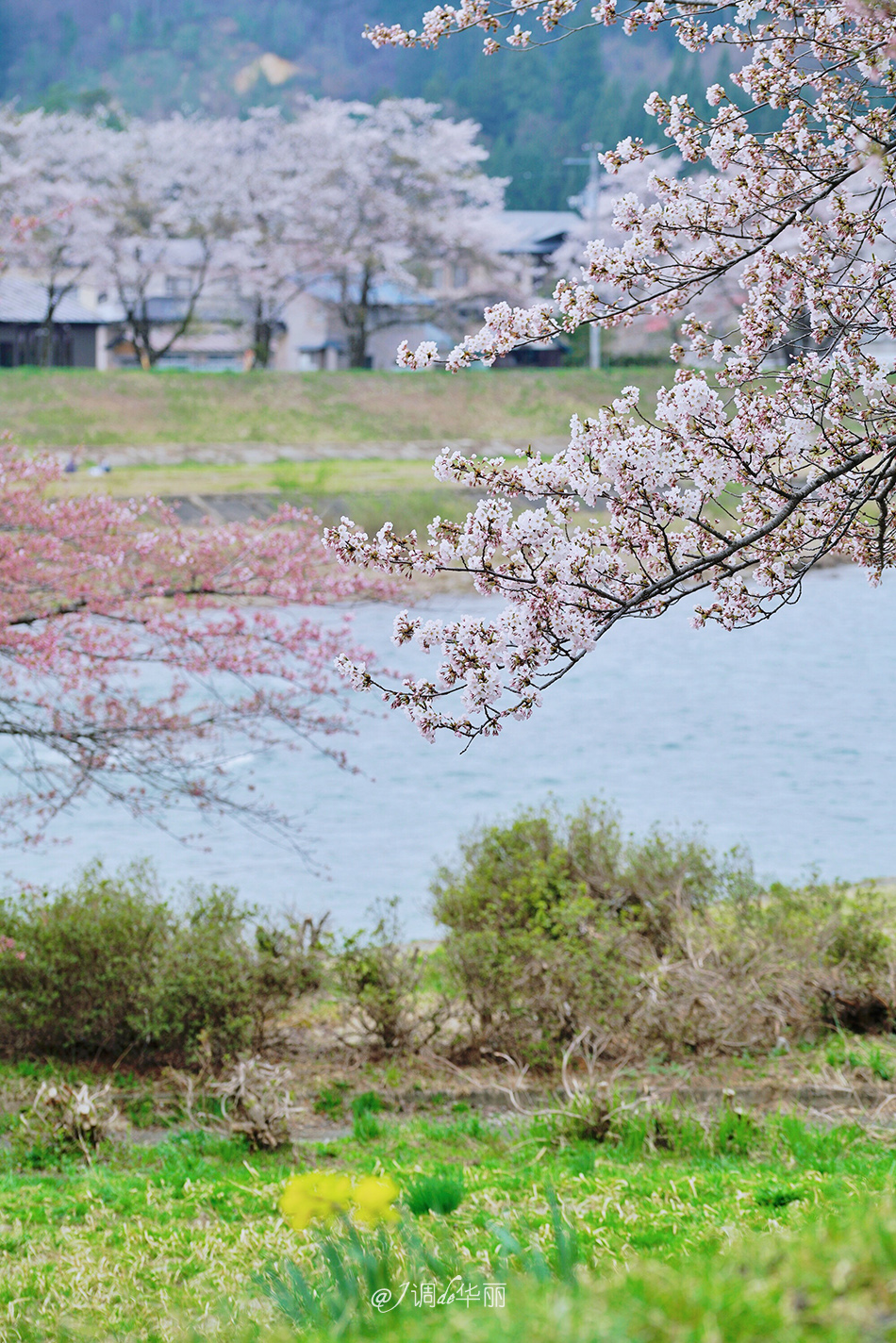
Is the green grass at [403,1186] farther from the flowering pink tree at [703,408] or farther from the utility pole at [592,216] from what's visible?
the utility pole at [592,216]

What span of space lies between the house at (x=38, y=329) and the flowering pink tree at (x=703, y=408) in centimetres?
4491

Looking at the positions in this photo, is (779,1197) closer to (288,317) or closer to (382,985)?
(382,985)

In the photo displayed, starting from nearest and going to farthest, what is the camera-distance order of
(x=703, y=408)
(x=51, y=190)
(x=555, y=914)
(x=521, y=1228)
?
(x=703, y=408)
(x=521, y=1228)
(x=555, y=914)
(x=51, y=190)

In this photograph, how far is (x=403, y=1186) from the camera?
450cm

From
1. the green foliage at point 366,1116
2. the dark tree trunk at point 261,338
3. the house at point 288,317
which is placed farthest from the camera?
the house at point 288,317

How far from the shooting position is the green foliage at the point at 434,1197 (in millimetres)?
4340

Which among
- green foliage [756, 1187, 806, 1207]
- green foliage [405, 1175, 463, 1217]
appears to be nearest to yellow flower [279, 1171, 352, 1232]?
green foliage [405, 1175, 463, 1217]

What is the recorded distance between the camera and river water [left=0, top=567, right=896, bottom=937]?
1211 centimetres

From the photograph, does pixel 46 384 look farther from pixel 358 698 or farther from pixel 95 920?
pixel 95 920

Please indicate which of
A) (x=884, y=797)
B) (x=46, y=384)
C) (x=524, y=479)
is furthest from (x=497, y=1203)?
(x=46, y=384)

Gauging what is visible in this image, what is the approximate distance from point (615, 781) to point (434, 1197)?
11276mm

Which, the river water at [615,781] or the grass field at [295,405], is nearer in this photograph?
the river water at [615,781]

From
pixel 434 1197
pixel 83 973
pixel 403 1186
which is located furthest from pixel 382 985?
pixel 434 1197

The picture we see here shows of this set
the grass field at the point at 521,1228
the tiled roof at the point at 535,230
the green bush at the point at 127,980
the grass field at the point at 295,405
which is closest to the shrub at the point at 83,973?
the green bush at the point at 127,980
